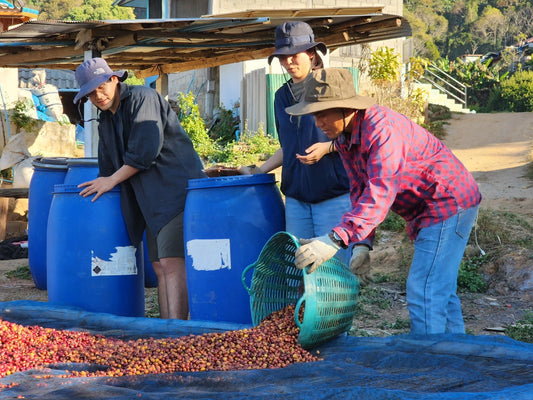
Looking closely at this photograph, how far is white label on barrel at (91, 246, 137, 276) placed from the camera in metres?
4.22

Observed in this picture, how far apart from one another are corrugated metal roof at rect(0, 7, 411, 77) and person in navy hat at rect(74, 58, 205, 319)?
108 inches

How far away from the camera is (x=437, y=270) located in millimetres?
2898

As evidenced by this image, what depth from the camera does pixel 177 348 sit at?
2924 mm

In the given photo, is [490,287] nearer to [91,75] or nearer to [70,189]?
[70,189]

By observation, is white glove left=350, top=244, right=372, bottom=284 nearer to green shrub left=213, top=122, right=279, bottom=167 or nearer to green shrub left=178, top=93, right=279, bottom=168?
green shrub left=178, top=93, right=279, bottom=168

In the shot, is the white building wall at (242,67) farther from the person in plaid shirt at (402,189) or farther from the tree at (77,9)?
the tree at (77,9)

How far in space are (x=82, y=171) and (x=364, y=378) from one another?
3.10 m

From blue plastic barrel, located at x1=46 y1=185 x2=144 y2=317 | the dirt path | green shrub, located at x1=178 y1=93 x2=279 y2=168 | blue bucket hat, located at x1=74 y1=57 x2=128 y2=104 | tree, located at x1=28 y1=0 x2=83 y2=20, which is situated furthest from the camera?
tree, located at x1=28 y1=0 x2=83 y2=20

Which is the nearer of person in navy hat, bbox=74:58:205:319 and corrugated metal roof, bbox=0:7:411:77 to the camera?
person in navy hat, bbox=74:58:205:319

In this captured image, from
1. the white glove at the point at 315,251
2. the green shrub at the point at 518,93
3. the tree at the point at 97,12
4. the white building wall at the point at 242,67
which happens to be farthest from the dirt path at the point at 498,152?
the tree at the point at 97,12

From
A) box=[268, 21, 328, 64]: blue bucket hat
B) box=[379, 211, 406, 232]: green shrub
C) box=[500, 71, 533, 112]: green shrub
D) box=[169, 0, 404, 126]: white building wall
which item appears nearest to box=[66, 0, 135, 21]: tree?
box=[169, 0, 404, 126]: white building wall

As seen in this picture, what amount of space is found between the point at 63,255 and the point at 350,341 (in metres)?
2.09

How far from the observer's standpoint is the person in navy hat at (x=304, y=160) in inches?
135

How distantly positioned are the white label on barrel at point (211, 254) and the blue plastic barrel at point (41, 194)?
2071mm
